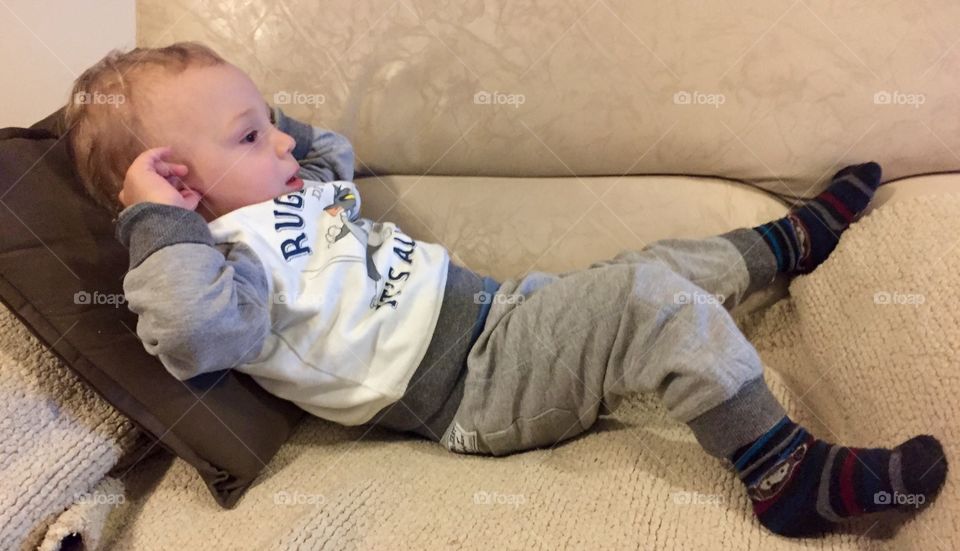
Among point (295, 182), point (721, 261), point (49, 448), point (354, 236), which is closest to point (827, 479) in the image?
point (721, 261)

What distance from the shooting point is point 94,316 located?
0.81 meters

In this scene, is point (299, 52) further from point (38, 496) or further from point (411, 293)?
point (38, 496)

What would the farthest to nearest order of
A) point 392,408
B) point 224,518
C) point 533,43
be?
point 533,43 → point 392,408 → point 224,518

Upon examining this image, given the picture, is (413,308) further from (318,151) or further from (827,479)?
(827,479)

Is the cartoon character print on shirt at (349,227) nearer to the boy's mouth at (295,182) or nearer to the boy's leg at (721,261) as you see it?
the boy's mouth at (295,182)

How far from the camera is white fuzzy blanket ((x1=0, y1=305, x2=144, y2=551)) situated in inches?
30.5

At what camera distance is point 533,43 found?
108 cm

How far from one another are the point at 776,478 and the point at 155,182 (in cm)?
73

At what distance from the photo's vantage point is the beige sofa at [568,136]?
34.0 inches

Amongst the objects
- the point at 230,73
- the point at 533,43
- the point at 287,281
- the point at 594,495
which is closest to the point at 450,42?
the point at 533,43

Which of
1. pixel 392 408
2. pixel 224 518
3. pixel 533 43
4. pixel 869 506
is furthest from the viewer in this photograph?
pixel 533 43

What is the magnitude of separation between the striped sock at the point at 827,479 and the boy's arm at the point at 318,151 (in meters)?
Result: 0.67

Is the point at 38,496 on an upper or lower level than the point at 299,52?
lower

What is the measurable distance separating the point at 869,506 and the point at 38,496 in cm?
84
